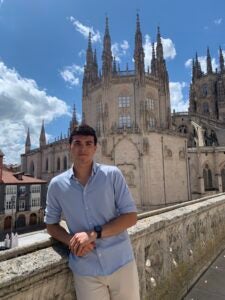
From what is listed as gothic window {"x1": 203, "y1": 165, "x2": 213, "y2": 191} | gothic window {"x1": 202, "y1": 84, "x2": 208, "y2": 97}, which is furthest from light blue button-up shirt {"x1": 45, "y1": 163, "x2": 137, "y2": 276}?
gothic window {"x1": 202, "y1": 84, "x2": 208, "y2": 97}

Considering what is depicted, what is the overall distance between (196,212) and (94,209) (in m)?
3.45

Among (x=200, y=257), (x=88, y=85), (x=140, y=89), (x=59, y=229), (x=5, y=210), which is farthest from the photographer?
(x=88, y=85)

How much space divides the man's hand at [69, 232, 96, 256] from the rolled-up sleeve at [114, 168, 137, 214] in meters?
0.33

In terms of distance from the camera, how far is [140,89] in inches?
1373

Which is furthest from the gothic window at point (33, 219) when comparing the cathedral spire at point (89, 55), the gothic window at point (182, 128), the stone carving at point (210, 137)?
the stone carving at point (210, 137)

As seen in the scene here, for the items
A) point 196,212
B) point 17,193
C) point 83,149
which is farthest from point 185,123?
point 83,149

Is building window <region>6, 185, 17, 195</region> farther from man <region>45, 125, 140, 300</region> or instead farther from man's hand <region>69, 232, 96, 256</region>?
man's hand <region>69, 232, 96, 256</region>

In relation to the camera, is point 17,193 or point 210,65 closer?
point 17,193

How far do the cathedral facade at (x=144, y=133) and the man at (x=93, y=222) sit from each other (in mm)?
29781

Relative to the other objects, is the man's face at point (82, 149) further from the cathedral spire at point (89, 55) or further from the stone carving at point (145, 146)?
the cathedral spire at point (89, 55)

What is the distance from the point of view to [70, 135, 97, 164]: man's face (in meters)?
2.21

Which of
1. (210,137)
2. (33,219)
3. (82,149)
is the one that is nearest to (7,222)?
(33,219)

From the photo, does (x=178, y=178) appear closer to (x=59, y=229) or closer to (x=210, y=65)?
(x=59, y=229)

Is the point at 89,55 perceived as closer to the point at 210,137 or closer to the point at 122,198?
the point at 210,137
